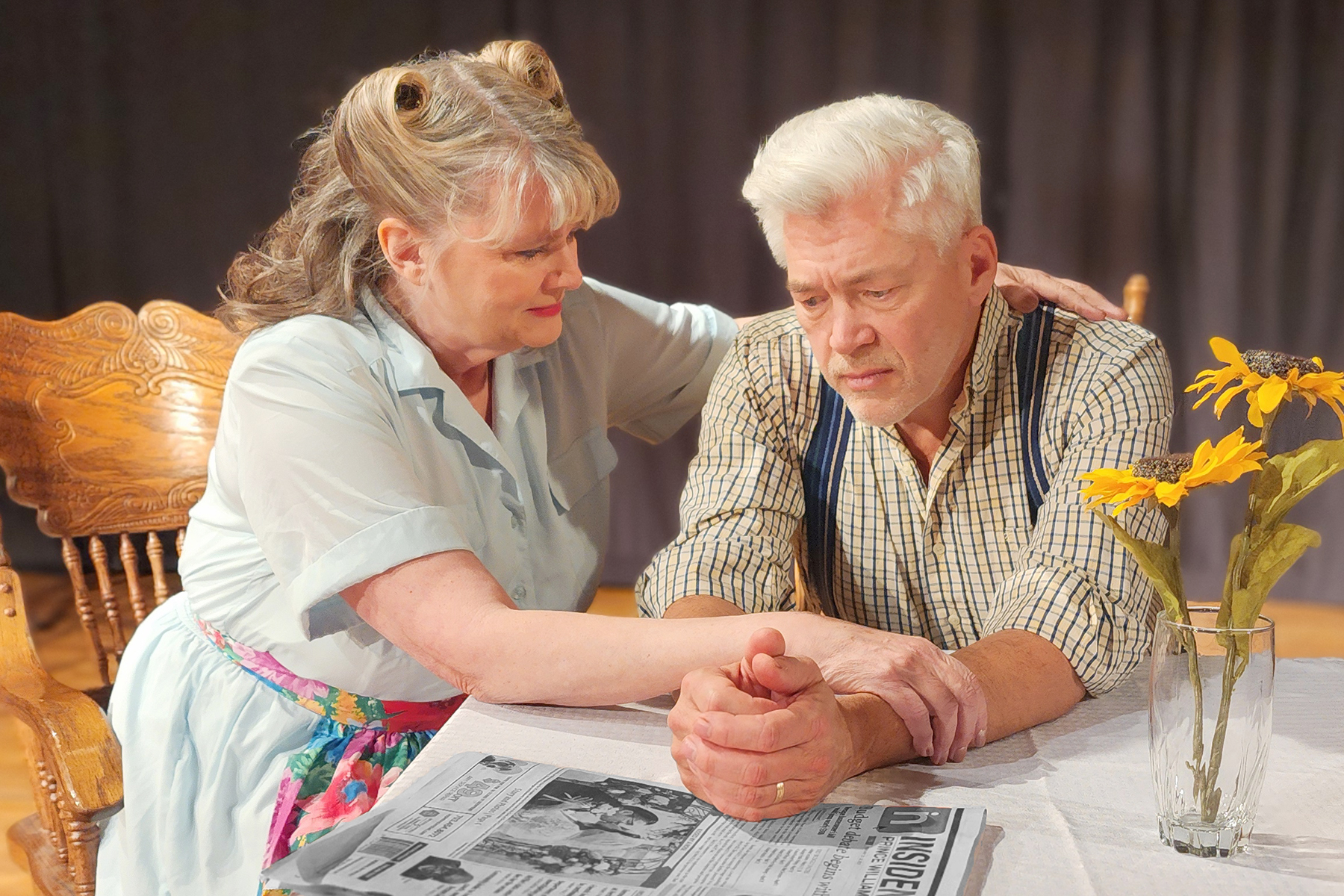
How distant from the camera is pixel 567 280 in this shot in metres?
1.44

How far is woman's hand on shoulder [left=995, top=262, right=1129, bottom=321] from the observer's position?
1468 millimetres

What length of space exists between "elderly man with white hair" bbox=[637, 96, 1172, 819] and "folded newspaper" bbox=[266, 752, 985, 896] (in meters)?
0.11

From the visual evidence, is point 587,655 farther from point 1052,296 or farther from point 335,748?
point 1052,296

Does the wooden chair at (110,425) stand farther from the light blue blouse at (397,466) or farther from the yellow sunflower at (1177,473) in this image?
the yellow sunflower at (1177,473)

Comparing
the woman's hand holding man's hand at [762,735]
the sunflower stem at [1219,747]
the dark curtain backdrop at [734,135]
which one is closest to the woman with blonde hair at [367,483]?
the woman's hand holding man's hand at [762,735]

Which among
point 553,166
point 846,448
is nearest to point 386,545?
point 553,166

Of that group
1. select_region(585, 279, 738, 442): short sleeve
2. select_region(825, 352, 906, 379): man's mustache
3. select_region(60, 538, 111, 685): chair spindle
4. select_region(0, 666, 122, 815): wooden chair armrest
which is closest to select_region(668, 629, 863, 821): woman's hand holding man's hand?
select_region(825, 352, 906, 379): man's mustache

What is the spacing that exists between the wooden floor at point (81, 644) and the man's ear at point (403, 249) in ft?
6.53

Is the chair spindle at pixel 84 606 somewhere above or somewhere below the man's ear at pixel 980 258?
below

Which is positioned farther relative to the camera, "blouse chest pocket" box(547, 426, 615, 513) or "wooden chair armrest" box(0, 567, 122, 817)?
"blouse chest pocket" box(547, 426, 615, 513)

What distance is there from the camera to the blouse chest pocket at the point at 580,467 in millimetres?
1574

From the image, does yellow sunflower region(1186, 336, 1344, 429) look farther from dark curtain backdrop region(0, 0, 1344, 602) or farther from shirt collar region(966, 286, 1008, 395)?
dark curtain backdrop region(0, 0, 1344, 602)

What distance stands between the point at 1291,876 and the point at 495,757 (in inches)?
23.8

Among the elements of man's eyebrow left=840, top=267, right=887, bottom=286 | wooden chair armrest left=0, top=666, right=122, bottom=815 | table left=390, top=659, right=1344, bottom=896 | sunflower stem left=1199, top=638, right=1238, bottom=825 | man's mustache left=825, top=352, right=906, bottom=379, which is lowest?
wooden chair armrest left=0, top=666, right=122, bottom=815
